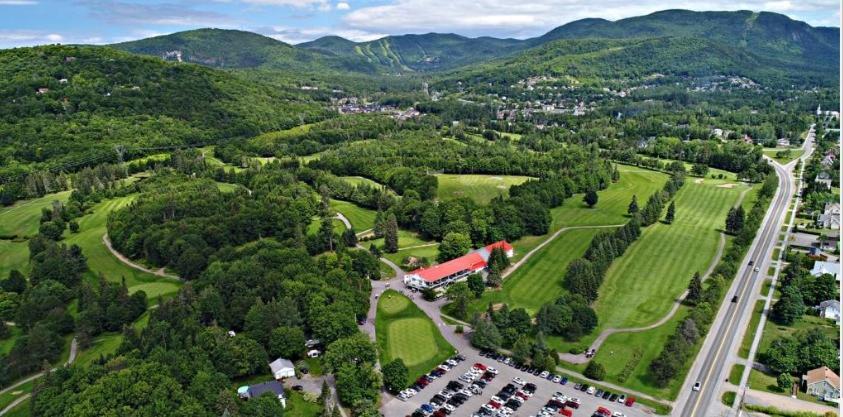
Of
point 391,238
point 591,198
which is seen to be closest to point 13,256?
point 391,238

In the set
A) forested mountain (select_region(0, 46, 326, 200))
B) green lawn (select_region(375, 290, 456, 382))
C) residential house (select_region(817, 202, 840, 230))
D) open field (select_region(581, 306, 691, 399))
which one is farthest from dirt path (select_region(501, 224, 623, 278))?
forested mountain (select_region(0, 46, 326, 200))

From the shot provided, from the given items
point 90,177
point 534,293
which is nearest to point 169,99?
point 90,177

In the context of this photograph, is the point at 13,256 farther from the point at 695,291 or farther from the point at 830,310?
the point at 830,310

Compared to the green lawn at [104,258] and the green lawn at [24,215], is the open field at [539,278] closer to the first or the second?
the green lawn at [104,258]

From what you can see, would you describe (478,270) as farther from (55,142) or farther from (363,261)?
(55,142)

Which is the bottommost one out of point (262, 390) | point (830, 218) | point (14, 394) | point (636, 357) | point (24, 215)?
point (636, 357)

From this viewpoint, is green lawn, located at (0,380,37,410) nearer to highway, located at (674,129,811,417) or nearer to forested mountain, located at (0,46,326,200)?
highway, located at (674,129,811,417)
